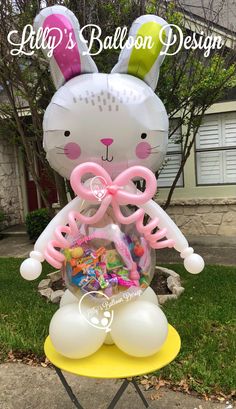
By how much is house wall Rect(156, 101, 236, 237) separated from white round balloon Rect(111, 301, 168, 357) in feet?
18.8

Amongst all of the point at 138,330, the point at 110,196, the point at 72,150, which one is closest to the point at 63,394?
the point at 138,330

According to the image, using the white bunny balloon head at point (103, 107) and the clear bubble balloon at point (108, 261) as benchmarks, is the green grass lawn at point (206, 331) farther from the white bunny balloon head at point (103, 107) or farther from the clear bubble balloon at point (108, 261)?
the white bunny balloon head at point (103, 107)

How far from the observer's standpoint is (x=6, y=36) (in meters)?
3.90

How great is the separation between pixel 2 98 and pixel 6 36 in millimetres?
4616

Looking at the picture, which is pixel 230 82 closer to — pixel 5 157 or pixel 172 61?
pixel 172 61

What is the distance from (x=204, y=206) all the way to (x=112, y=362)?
19.4 feet

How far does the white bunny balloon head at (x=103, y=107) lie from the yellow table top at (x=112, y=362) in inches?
37.5

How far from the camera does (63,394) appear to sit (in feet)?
9.36

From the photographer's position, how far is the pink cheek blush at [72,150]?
204 centimetres

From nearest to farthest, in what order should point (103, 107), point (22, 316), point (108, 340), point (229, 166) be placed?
point (103, 107) < point (108, 340) < point (22, 316) < point (229, 166)

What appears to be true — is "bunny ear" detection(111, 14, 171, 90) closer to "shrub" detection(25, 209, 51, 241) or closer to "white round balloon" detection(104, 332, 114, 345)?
"white round balloon" detection(104, 332, 114, 345)

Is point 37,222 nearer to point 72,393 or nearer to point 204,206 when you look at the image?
point 204,206

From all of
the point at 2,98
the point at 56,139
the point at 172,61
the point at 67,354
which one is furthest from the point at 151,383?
the point at 2,98

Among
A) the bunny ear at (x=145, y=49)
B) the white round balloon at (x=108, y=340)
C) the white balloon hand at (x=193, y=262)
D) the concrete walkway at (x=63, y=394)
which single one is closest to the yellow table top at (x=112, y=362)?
the white round balloon at (x=108, y=340)
